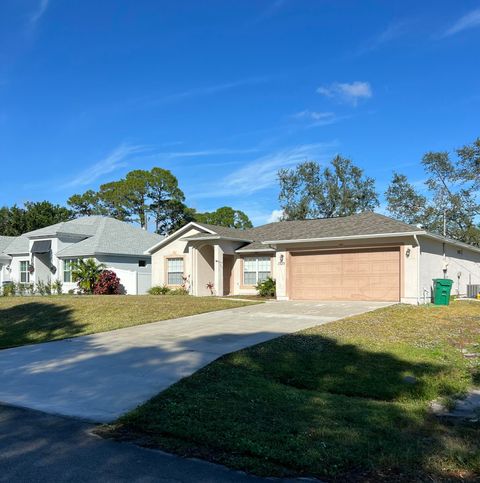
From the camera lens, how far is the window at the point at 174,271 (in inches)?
1137

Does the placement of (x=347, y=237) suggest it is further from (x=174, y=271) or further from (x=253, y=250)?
(x=174, y=271)

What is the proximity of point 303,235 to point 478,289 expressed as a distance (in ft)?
39.2

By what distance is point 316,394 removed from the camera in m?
7.57

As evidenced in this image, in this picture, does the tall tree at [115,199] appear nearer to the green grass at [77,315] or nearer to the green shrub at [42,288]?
the green shrub at [42,288]

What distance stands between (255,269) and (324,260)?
552 cm

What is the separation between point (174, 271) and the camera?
29.1 meters

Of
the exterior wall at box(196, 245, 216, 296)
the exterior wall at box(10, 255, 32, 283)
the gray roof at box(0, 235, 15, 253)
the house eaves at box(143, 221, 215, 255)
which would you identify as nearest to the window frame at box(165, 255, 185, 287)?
the house eaves at box(143, 221, 215, 255)

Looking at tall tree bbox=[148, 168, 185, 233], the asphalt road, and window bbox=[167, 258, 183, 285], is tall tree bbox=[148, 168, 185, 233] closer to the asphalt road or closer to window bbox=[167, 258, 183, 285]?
window bbox=[167, 258, 183, 285]

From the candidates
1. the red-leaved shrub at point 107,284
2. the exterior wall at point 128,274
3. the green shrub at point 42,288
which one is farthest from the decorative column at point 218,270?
the green shrub at point 42,288

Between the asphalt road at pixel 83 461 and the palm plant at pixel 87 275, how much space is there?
23.6m

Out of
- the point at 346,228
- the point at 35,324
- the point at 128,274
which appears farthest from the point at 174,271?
the point at 35,324

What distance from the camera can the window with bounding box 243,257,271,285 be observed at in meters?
27.3

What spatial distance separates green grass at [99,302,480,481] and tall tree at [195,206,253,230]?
51888mm

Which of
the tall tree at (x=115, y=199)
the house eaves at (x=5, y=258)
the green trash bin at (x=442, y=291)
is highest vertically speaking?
the tall tree at (x=115, y=199)
